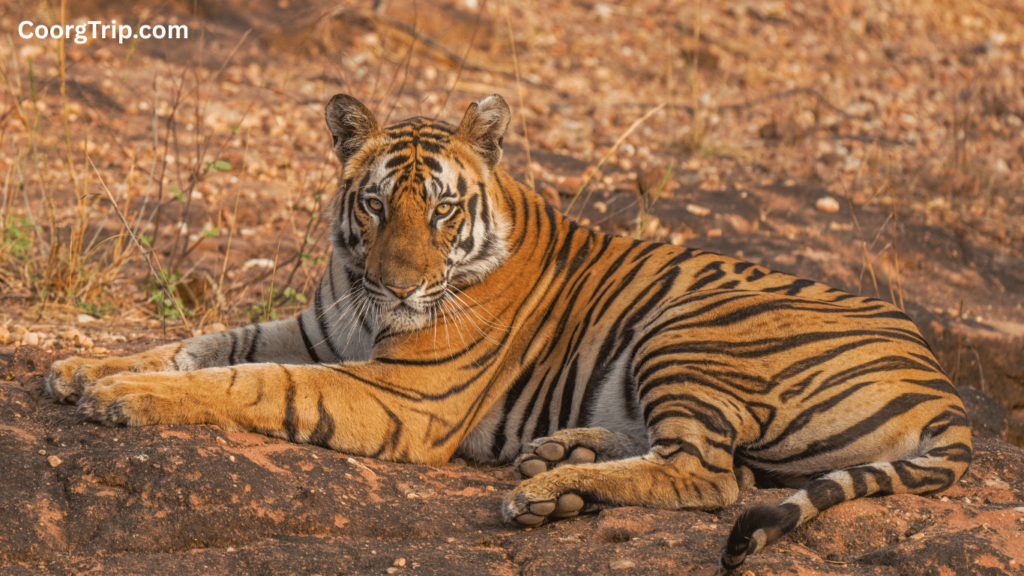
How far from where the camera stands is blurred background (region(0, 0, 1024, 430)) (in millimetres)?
5152

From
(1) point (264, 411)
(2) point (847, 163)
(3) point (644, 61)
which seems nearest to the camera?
(1) point (264, 411)

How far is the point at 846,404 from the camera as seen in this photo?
3170 mm

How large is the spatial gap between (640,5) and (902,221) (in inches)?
240

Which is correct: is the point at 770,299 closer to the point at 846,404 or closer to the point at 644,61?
the point at 846,404

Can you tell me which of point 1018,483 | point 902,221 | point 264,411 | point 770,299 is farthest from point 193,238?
point 902,221

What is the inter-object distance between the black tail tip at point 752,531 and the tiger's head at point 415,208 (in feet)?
4.84

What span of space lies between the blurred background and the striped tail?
1966 millimetres

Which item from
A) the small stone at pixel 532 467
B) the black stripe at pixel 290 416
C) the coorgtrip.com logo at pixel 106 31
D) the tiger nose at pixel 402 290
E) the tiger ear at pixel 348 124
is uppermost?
the coorgtrip.com logo at pixel 106 31

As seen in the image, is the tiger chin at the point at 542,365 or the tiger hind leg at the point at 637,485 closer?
the tiger hind leg at the point at 637,485

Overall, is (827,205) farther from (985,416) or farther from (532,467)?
(532,467)

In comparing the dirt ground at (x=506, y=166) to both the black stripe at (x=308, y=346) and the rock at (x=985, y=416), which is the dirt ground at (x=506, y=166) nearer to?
the rock at (x=985, y=416)

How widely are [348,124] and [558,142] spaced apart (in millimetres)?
5290

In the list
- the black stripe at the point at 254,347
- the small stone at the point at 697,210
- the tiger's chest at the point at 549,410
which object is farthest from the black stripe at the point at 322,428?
the small stone at the point at 697,210

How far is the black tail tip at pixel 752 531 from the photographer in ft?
7.55
